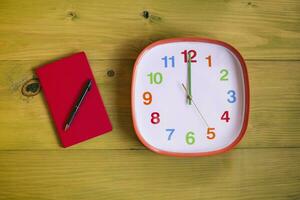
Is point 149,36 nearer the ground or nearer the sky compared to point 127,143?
nearer the sky

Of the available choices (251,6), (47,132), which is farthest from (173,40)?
(47,132)

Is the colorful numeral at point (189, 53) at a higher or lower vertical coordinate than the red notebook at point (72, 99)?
higher

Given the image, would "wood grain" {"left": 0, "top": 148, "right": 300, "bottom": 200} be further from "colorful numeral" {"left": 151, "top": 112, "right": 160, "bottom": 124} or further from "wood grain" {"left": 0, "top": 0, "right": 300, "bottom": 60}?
"wood grain" {"left": 0, "top": 0, "right": 300, "bottom": 60}

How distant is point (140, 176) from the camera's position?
77 cm

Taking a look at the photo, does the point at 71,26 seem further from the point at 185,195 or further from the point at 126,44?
the point at 185,195

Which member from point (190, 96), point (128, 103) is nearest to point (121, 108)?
point (128, 103)

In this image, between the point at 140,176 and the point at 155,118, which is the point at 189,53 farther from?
the point at 140,176

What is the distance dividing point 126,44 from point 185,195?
13.1 inches

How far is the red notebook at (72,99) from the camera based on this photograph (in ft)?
2.50

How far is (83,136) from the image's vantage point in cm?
76

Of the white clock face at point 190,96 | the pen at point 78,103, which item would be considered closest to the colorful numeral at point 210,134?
the white clock face at point 190,96

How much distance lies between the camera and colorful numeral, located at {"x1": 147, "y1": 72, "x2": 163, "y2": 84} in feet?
2.51

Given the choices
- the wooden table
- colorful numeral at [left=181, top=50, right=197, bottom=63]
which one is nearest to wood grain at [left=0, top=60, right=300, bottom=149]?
the wooden table

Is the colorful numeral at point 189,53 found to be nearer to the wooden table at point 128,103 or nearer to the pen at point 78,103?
the wooden table at point 128,103
